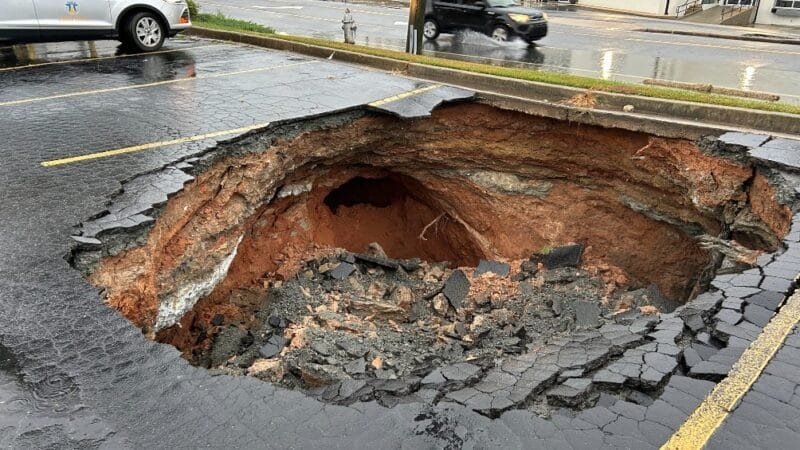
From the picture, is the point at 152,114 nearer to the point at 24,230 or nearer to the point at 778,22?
the point at 24,230

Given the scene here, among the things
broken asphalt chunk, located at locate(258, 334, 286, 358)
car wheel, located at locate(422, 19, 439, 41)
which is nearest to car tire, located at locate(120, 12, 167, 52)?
car wheel, located at locate(422, 19, 439, 41)

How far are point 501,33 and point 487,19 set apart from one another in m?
0.54

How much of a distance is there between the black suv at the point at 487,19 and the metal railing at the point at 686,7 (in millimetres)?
16723

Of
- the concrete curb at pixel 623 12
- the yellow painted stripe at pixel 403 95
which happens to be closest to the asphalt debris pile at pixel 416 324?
the yellow painted stripe at pixel 403 95

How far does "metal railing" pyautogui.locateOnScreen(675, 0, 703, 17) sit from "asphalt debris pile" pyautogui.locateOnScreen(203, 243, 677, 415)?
25.0 metres

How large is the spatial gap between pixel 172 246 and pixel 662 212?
656 centimetres

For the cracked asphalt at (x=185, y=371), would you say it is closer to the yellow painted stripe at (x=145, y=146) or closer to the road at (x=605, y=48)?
the yellow painted stripe at (x=145, y=146)

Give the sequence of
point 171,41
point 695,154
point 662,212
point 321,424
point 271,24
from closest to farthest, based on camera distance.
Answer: point 321,424
point 695,154
point 662,212
point 171,41
point 271,24

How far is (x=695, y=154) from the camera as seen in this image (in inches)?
288

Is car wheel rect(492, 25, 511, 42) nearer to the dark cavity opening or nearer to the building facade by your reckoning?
the dark cavity opening

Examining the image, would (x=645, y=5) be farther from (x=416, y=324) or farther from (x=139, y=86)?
(x=416, y=324)

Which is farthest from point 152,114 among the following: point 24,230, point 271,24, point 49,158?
point 271,24

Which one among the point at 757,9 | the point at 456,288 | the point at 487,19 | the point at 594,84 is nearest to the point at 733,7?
the point at 757,9

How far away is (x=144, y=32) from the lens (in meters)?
11.5
